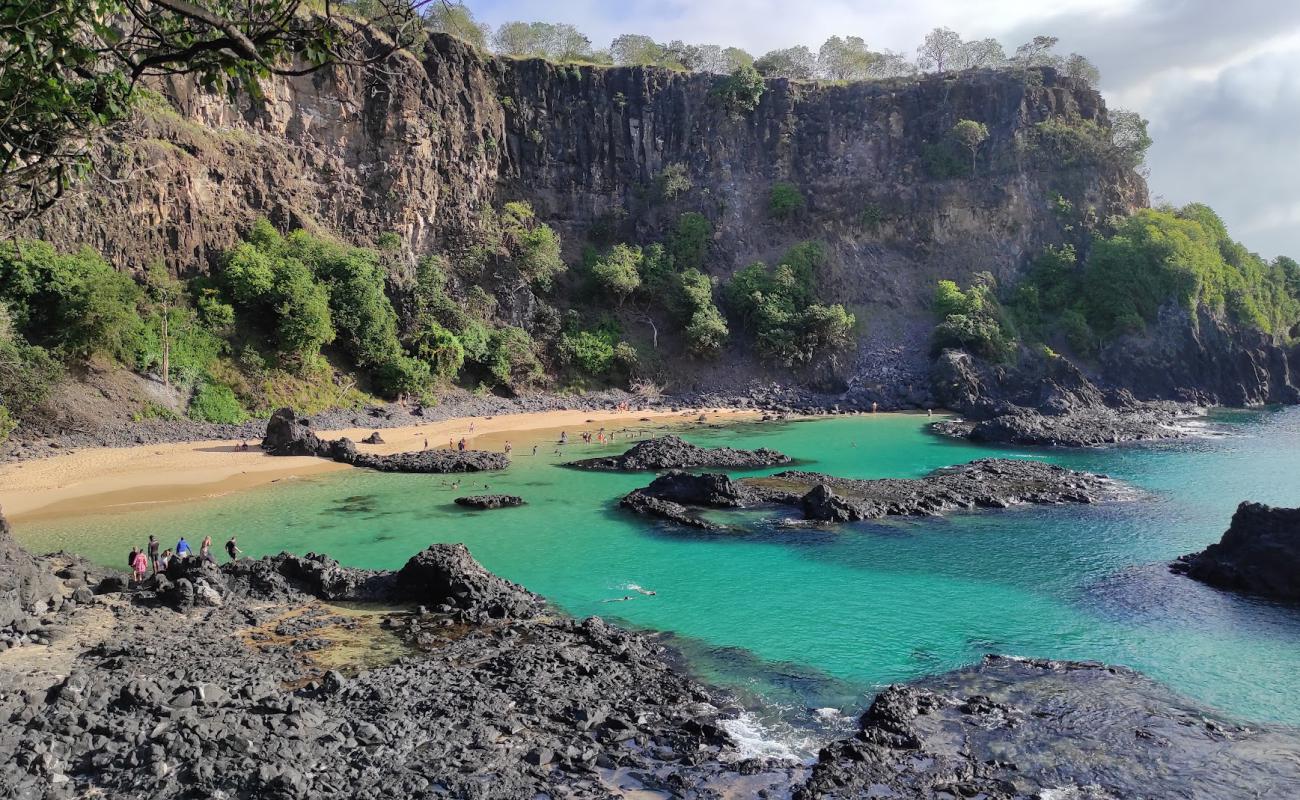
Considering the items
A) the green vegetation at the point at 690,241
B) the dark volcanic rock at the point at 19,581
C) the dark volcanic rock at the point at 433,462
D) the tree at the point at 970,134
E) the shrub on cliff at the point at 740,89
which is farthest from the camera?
the tree at the point at 970,134

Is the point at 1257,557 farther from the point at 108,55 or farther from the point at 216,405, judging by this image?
the point at 216,405

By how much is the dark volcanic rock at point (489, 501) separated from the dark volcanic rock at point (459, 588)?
810 centimetres

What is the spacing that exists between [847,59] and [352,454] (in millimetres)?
61230

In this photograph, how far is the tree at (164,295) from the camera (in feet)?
107

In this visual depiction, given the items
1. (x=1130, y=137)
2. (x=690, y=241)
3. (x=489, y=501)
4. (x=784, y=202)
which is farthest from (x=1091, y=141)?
(x=489, y=501)

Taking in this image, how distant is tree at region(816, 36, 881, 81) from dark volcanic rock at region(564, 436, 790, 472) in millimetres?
52362

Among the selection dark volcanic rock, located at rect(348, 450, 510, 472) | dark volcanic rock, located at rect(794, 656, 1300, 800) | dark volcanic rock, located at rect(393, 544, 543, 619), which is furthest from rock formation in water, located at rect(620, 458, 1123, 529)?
dark volcanic rock, located at rect(794, 656, 1300, 800)

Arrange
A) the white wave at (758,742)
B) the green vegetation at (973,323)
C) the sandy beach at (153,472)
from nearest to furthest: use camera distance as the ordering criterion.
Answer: the white wave at (758,742)
the sandy beach at (153,472)
the green vegetation at (973,323)

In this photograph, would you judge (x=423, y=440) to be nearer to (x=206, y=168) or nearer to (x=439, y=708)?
(x=206, y=168)

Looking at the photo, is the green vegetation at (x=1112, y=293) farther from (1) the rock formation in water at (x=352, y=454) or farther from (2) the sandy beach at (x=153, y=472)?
(1) the rock formation in water at (x=352, y=454)

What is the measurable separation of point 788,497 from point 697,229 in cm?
3522

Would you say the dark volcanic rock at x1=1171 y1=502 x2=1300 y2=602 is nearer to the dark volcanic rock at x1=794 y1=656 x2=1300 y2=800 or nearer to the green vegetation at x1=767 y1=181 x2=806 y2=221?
the dark volcanic rock at x1=794 y1=656 x2=1300 y2=800

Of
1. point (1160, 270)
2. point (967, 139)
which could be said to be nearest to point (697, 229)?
point (967, 139)

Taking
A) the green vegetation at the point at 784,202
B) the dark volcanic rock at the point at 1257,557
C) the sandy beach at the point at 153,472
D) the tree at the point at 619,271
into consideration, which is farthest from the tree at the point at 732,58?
the dark volcanic rock at the point at 1257,557
